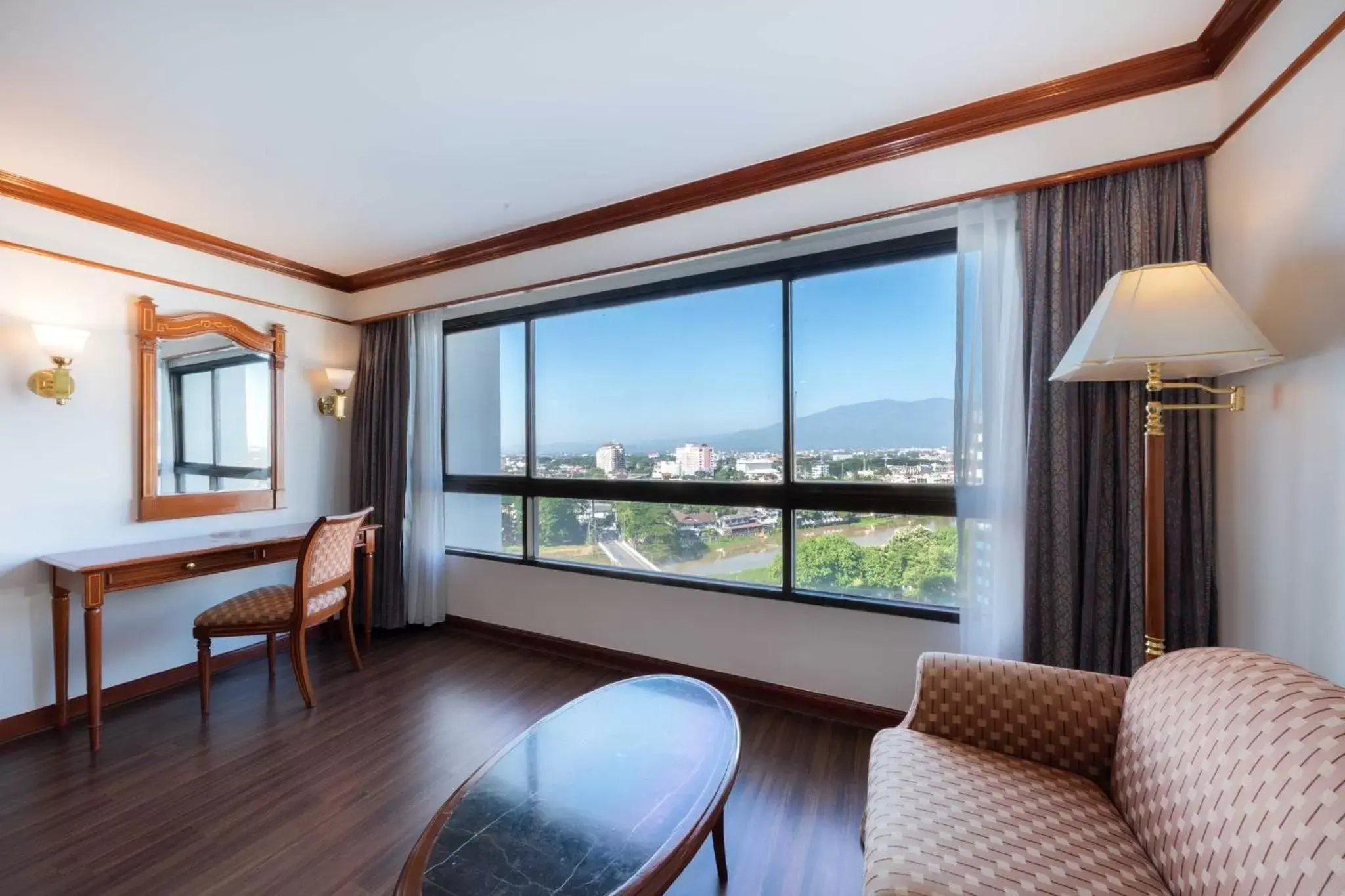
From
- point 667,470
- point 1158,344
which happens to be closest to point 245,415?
point 667,470

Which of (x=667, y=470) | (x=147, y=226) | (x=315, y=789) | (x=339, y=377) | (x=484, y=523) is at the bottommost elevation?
(x=315, y=789)

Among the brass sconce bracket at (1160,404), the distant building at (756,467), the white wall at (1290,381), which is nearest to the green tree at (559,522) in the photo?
the distant building at (756,467)

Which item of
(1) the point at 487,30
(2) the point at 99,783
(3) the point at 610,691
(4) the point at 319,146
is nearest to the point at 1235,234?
(1) the point at 487,30

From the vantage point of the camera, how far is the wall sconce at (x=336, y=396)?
3.43 m

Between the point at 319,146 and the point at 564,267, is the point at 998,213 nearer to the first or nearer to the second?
the point at 564,267

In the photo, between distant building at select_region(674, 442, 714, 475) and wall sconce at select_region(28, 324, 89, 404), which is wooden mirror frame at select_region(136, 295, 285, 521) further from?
distant building at select_region(674, 442, 714, 475)

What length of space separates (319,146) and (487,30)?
103 cm

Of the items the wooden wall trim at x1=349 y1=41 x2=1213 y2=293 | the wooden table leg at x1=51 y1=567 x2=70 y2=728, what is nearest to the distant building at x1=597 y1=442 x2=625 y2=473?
the wooden wall trim at x1=349 y1=41 x2=1213 y2=293

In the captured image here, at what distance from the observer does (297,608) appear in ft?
7.95

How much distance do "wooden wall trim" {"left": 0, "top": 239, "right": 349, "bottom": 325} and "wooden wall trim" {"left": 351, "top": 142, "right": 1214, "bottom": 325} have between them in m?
1.02

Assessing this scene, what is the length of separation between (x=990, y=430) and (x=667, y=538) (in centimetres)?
163

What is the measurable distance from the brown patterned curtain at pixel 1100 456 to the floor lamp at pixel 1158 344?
24 cm

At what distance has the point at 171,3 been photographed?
1.32 meters

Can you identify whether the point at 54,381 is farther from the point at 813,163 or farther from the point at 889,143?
the point at 889,143
